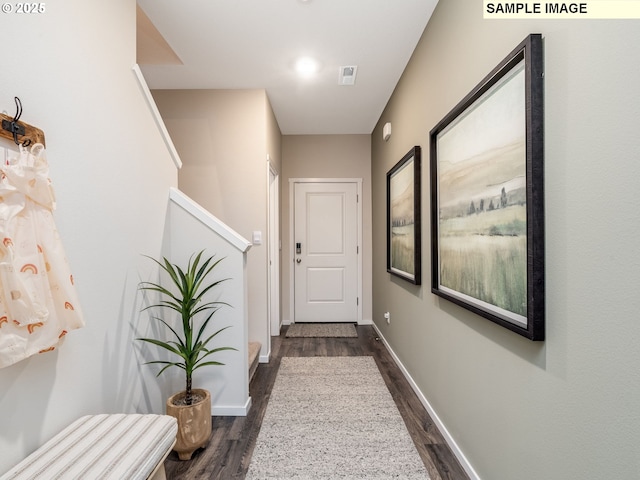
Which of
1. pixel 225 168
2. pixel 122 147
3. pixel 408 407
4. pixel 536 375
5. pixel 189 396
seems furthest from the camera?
pixel 225 168

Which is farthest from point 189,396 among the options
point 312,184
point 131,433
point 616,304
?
point 312,184

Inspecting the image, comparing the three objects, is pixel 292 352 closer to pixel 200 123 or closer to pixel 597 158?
pixel 200 123

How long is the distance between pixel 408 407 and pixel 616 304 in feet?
5.79

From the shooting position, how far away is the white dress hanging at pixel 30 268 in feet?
3.13

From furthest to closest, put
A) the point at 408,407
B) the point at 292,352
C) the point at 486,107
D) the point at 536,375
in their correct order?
the point at 292,352 → the point at 408,407 → the point at 486,107 → the point at 536,375

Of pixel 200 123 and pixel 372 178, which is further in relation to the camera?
pixel 372 178

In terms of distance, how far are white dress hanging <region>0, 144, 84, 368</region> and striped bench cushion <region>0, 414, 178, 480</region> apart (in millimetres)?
327

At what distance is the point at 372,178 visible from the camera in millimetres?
4383

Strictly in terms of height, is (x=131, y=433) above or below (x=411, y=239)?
below

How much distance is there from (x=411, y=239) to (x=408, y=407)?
118cm

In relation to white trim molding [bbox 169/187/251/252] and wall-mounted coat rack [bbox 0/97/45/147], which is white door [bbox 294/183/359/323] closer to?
white trim molding [bbox 169/187/251/252]

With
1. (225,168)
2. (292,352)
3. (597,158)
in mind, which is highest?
(225,168)

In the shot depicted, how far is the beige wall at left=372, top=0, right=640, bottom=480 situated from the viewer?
79cm

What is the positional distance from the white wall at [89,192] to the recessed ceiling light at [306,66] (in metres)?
1.18
